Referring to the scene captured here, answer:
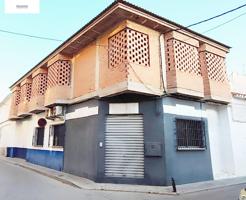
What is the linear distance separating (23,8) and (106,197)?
23.0ft

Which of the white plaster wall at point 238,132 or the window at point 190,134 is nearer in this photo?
the window at point 190,134

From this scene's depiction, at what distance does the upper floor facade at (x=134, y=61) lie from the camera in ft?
31.6

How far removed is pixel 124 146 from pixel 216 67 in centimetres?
696

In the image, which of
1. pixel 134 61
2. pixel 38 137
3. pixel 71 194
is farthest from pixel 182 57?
pixel 38 137

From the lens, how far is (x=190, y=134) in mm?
10875

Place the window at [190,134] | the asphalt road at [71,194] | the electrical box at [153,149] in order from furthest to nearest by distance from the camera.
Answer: the window at [190,134]
the electrical box at [153,149]
the asphalt road at [71,194]

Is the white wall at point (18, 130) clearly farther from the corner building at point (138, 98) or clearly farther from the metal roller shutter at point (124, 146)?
the metal roller shutter at point (124, 146)

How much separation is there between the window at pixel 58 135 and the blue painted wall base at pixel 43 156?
554 mm

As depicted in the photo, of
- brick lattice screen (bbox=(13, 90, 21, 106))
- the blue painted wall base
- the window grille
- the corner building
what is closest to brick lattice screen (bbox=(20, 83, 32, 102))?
brick lattice screen (bbox=(13, 90, 21, 106))

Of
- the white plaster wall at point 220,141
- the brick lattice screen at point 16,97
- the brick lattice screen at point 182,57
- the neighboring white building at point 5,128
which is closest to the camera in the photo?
the brick lattice screen at point 182,57

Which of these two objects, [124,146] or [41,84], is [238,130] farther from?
[41,84]

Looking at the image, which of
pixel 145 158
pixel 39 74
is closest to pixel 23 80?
pixel 39 74

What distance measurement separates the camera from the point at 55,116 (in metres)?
13.2

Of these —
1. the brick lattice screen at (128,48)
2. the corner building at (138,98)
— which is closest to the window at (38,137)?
the corner building at (138,98)
